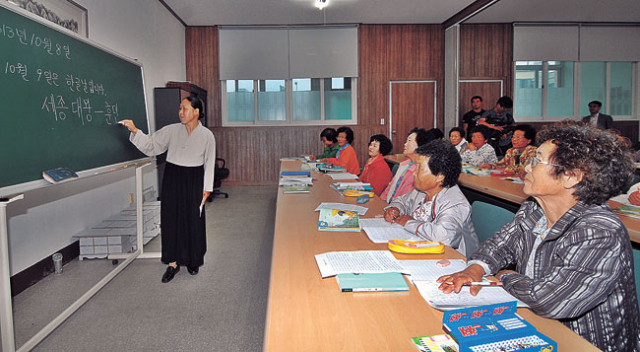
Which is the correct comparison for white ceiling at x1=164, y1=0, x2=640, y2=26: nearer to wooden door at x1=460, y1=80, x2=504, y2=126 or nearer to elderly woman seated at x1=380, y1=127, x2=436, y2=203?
wooden door at x1=460, y1=80, x2=504, y2=126

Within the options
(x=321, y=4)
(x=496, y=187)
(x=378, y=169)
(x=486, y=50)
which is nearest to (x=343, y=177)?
(x=378, y=169)

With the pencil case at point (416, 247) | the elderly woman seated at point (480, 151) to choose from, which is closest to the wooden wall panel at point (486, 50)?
the elderly woman seated at point (480, 151)

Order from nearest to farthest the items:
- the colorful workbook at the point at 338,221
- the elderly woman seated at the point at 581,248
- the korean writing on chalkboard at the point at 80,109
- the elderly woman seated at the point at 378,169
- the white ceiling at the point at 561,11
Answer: the elderly woman seated at the point at 581,248, the colorful workbook at the point at 338,221, the korean writing on chalkboard at the point at 80,109, the elderly woman seated at the point at 378,169, the white ceiling at the point at 561,11

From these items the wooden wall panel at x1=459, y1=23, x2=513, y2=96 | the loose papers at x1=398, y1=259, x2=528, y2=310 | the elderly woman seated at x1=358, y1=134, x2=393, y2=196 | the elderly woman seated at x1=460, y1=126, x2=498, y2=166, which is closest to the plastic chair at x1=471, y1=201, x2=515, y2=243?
the loose papers at x1=398, y1=259, x2=528, y2=310

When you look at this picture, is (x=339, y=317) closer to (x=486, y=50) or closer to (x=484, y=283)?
(x=484, y=283)

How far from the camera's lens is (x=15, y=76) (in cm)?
220

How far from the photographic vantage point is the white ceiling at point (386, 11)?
7391 millimetres

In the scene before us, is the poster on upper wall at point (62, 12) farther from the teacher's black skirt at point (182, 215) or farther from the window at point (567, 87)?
the window at point (567, 87)

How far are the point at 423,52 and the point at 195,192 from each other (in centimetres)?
708

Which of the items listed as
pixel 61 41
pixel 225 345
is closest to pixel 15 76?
pixel 61 41

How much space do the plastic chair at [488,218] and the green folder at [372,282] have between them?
2.56ft

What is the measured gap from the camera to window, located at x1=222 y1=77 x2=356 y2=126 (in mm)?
8992

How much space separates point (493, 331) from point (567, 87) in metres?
9.87

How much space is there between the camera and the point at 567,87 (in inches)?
359
